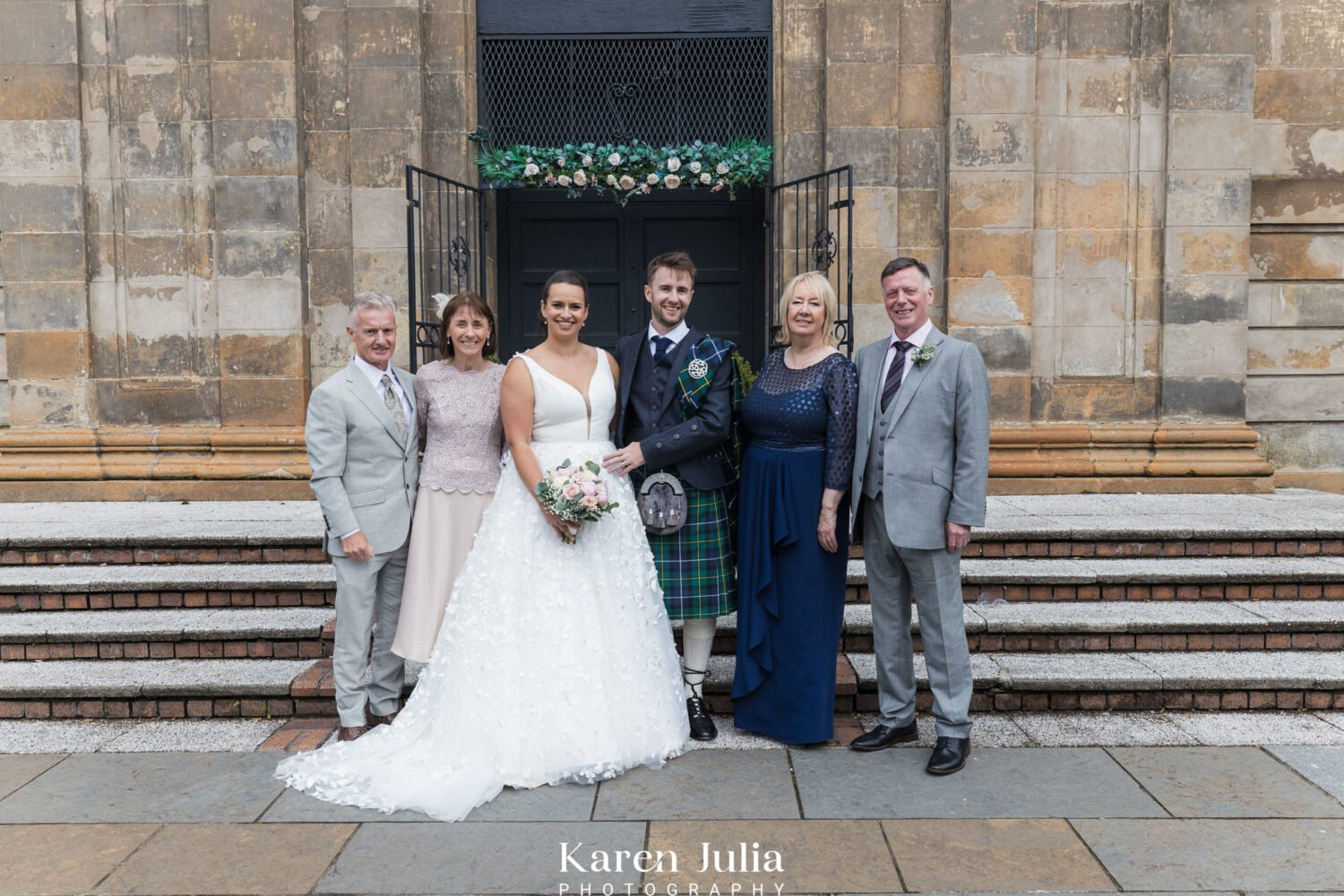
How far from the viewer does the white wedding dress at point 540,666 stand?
4.18 metres

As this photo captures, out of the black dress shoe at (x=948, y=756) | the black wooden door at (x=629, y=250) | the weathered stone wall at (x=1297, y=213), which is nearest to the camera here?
the black dress shoe at (x=948, y=756)

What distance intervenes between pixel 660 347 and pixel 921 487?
1.30 meters

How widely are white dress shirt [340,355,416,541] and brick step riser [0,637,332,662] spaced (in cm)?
151

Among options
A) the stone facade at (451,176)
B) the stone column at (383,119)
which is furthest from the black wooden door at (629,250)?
the stone column at (383,119)

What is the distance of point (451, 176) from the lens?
8711 mm

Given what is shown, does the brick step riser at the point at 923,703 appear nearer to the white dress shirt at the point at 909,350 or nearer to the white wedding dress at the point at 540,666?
the white wedding dress at the point at 540,666

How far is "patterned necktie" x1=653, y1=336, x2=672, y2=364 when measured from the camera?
4.65 m

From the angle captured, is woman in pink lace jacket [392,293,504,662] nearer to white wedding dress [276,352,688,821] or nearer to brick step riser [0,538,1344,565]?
white wedding dress [276,352,688,821]

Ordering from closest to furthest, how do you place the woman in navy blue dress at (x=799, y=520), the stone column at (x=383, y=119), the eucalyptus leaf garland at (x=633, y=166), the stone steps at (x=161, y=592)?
1. the woman in navy blue dress at (x=799, y=520)
2. the stone steps at (x=161, y=592)
3. the eucalyptus leaf garland at (x=633, y=166)
4. the stone column at (x=383, y=119)

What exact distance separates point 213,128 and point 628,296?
374 cm

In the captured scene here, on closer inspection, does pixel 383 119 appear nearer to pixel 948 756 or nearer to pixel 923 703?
pixel 923 703

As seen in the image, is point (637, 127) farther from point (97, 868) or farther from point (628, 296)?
point (97, 868)

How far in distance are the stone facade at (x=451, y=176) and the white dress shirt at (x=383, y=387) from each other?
4.22m

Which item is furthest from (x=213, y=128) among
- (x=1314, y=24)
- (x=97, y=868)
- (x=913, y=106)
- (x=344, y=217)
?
(x=1314, y=24)
